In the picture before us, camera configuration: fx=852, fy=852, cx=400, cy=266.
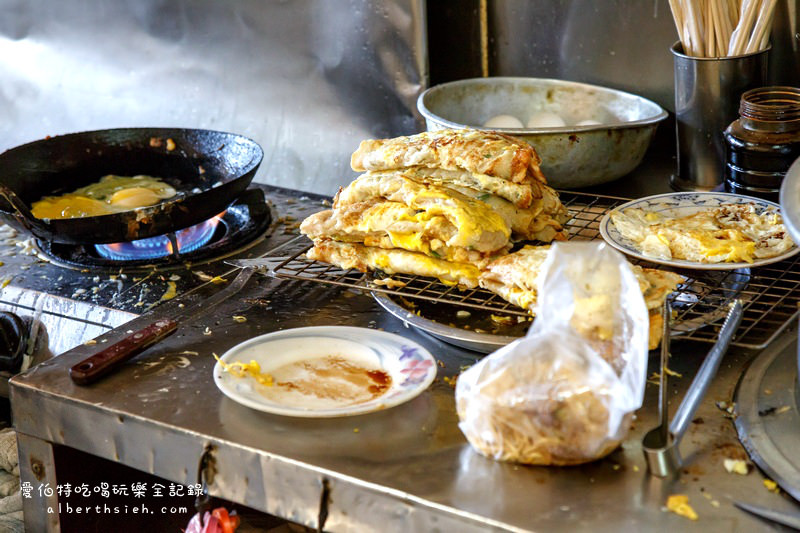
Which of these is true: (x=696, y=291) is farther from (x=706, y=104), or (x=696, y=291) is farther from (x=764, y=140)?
(x=706, y=104)

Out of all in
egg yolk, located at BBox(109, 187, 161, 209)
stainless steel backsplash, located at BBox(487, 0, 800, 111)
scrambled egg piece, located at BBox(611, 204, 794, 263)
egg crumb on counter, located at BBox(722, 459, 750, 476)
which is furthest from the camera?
egg yolk, located at BBox(109, 187, 161, 209)

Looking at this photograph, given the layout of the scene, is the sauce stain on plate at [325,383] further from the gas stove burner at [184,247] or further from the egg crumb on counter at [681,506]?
the gas stove burner at [184,247]

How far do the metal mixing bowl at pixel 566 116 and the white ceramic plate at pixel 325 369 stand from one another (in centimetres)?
68

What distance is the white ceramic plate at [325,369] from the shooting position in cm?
145

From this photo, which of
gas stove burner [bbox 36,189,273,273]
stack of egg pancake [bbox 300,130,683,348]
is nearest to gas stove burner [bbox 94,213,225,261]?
gas stove burner [bbox 36,189,273,273]

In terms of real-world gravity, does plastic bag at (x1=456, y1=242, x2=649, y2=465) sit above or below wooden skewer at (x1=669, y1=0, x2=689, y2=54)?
below

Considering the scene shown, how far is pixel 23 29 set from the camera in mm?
3498

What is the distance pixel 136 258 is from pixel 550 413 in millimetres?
1494

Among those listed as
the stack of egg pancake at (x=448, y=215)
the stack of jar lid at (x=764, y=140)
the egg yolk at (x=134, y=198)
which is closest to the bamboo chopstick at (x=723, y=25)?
the stack of jar lid at (x=764, y=140)

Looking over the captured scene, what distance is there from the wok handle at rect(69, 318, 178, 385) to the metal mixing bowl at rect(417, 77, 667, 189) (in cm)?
86

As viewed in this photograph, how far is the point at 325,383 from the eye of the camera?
1551 millimetres

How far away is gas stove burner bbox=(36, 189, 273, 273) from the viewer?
7.63ft

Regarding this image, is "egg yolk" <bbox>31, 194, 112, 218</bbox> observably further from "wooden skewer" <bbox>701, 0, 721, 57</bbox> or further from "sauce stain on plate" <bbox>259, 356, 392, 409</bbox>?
"wooden skewer" <bbox>701, 0, 721, 57</bbox>

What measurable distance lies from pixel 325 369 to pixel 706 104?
116 cm
